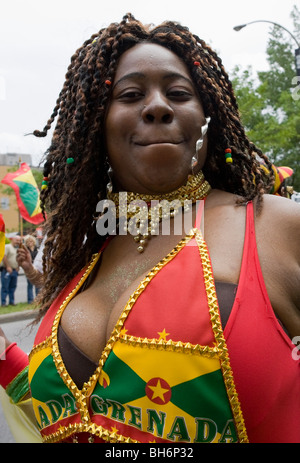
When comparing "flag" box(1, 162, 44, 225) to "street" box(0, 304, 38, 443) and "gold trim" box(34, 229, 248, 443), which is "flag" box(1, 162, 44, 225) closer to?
"street" box(0, 304, 38, 443)

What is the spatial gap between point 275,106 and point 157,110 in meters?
17.7

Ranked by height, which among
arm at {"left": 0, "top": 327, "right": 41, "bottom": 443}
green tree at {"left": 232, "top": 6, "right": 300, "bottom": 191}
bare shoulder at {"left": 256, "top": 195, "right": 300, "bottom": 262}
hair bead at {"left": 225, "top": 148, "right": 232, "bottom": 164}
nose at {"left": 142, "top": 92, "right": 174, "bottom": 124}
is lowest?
arm at {"left": 0, "top": 327, "right": 41, "bottom": 443}

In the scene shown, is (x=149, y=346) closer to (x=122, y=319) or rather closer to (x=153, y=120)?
(x=122, y=319)

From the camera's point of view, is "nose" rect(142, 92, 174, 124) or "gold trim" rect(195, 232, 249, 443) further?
"nose" rect(142, 92, 174, 124)

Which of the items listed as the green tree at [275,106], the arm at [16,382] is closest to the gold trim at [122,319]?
the arm at [16,382]

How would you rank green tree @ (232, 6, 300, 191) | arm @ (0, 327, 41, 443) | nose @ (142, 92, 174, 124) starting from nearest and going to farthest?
nose @ (142, 92, 174, 124) → arm @ (0, 327, 41, 443) → green tree @ (232, 6, 300, 191)

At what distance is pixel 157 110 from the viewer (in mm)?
1415

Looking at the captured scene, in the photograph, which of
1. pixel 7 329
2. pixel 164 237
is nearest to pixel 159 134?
pixel 164 237

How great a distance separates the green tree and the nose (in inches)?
406

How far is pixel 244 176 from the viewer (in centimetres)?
167

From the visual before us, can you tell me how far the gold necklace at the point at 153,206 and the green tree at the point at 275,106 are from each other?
10202 millimetres

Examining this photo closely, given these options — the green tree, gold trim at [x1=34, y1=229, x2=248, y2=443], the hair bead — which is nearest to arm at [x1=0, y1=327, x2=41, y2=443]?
gold trim at [x1=34, y1=229, x2=248, y2=443]

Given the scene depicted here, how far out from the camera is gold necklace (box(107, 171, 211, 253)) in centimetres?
155
